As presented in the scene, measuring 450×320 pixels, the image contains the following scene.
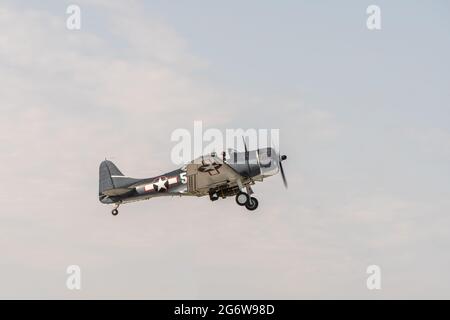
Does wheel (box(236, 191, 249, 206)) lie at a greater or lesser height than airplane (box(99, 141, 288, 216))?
lesser

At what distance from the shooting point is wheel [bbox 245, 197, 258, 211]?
3772 centimetres

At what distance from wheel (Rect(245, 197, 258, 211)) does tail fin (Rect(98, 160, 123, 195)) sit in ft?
27.4

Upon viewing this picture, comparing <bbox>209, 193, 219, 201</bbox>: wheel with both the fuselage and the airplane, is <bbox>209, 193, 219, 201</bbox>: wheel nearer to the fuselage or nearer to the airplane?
the airplane

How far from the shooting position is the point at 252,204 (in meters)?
37.8

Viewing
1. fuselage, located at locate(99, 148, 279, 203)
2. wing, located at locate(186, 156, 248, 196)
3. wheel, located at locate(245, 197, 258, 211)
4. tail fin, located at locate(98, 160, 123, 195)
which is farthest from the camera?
tail fin, located at locate(98, 160, 123, 195)

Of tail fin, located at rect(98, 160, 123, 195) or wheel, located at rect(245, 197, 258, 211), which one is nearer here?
wheel, located at rect(245, 197, 258, 211)

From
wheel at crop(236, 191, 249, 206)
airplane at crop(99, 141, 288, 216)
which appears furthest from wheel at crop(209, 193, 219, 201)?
wheel at crop(236, 191, 249, 206)

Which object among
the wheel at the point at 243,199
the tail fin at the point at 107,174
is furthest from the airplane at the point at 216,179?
the tail fin at the point at 107,174

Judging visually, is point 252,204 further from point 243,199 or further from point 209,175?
point 209,175

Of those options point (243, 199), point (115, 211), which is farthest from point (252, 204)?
point (115, 211)
